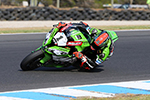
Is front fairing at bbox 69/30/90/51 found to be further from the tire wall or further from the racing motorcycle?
the tire wall

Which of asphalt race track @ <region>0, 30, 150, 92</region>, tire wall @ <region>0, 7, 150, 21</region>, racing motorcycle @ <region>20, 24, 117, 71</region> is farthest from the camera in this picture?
tire wall @ <region>0, 7, 150, 21</region>

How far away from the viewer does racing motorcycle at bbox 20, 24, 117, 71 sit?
232 inches

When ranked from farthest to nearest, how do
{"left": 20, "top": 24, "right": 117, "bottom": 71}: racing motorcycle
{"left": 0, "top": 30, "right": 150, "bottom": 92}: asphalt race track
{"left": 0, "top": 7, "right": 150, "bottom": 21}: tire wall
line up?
{"left": 0, "top": 7, "right": 150, "bottom": 21}: tire wall < {"left": 20, "top": 24, "right": 117, "bottom": 71}: racing motorcycle < {"left": 0, "top": 30, "right": 150, "bottom": 92}: asphalt race track

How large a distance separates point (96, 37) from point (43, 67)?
→ 1.59 meters

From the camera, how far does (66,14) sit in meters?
18.0

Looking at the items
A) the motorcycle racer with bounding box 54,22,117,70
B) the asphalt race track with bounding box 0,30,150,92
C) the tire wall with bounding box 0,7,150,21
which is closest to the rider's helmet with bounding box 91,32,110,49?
the motorcycle racer with bounding box 54,22,117,70

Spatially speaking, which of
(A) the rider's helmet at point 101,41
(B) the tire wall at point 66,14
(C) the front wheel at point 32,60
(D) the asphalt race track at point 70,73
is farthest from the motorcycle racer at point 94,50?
(B) the tire wall at point 66,14

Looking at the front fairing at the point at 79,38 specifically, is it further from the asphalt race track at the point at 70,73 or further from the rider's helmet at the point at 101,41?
the asphalt race track at the point at 70,73

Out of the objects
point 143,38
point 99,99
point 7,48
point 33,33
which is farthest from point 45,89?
point 33,33

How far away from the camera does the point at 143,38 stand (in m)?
→ 11.7

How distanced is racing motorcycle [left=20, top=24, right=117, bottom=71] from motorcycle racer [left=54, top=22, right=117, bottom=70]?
0.09m

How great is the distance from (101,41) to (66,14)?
40.3ft

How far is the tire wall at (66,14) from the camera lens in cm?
1755

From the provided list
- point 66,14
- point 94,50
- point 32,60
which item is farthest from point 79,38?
A: point 66,14
